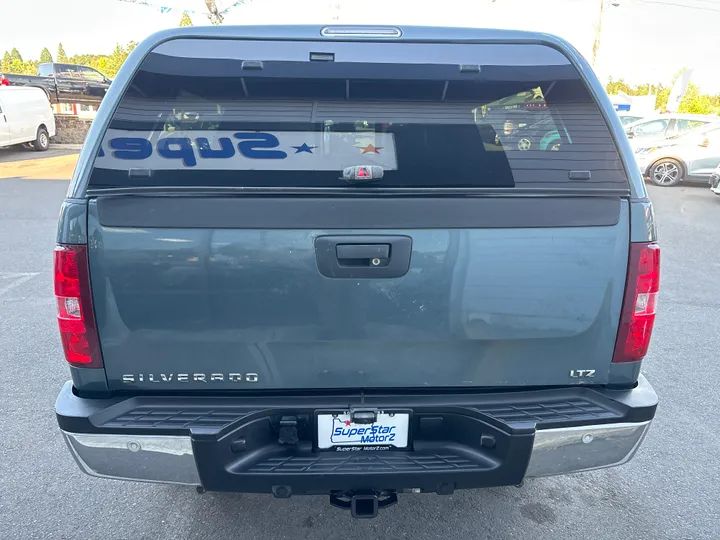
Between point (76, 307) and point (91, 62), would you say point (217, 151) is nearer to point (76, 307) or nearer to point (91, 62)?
point (76, 307)

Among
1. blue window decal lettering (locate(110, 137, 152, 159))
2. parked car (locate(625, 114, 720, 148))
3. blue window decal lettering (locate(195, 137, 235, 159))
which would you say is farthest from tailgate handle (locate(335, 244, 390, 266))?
parked car (locate(625, 114, 720, 148))

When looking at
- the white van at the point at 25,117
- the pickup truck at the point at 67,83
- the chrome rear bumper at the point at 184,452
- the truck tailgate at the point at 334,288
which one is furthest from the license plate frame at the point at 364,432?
the pickup truck at the point at 67,83

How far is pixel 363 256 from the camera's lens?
182 centimetres

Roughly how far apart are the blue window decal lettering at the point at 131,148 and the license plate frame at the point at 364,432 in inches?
44.5

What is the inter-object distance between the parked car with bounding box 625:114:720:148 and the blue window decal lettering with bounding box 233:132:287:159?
46.0 ft

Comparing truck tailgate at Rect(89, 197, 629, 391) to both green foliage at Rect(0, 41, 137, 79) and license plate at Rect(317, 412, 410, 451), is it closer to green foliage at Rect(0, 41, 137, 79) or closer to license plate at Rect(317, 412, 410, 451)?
license plate at Rect(317, 412, 410, 451)

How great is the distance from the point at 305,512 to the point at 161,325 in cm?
128

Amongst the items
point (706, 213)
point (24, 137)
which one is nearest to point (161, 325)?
point (706, 213)

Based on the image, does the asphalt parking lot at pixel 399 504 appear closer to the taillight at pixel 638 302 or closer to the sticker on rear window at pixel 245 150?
the taillight at pixel 638 302

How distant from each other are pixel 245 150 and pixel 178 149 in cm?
24

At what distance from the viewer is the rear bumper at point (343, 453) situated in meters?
1.86

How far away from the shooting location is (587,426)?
1.93m

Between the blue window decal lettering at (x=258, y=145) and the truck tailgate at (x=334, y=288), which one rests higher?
the blue window decal lettering at (x=258, y=145)

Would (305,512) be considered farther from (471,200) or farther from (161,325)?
(471,200)
